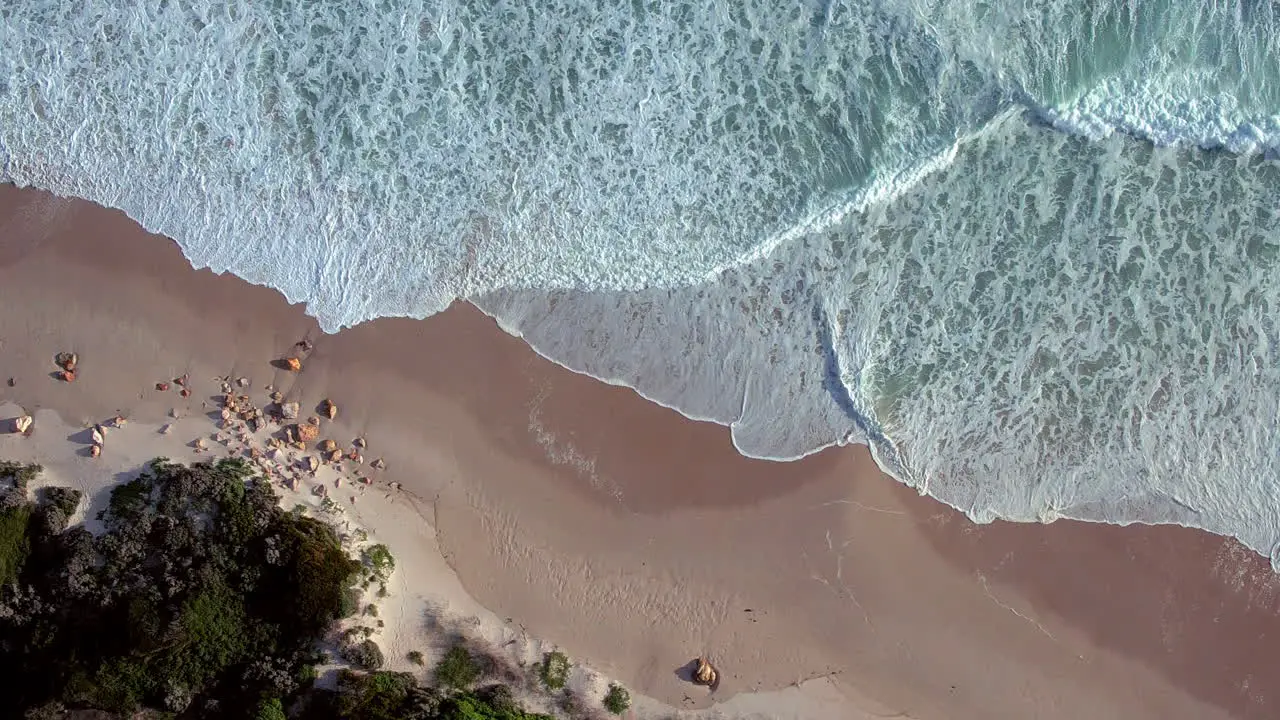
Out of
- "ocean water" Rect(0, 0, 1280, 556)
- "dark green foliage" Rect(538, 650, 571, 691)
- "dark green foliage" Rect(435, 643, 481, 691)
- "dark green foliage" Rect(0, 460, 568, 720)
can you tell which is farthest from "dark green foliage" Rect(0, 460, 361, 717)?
"ocean water" Rect(0, 0, 1280, 556)

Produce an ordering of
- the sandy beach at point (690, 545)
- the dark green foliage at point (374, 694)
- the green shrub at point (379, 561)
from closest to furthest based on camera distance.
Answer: the dark green foliage at point (374, 694) → the sandy beach at point (690, 545) → the green shrub at point (379, 561)

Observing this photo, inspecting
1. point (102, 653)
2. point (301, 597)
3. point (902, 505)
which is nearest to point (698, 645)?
point (902, 505)

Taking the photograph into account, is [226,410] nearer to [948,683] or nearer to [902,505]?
[902,505]

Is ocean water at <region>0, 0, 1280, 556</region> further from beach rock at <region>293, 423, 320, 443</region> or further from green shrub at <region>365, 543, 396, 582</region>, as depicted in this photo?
green shrub at <region>365, 543, 396, 582</region>

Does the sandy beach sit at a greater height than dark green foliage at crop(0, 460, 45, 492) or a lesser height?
lesser

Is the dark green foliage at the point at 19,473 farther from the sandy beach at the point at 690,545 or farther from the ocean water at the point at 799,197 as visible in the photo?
the ocean water at the point at 799,197

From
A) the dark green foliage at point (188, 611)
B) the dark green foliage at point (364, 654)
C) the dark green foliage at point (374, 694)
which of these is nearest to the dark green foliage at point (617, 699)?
the dark green foliage at point (188, 611)
